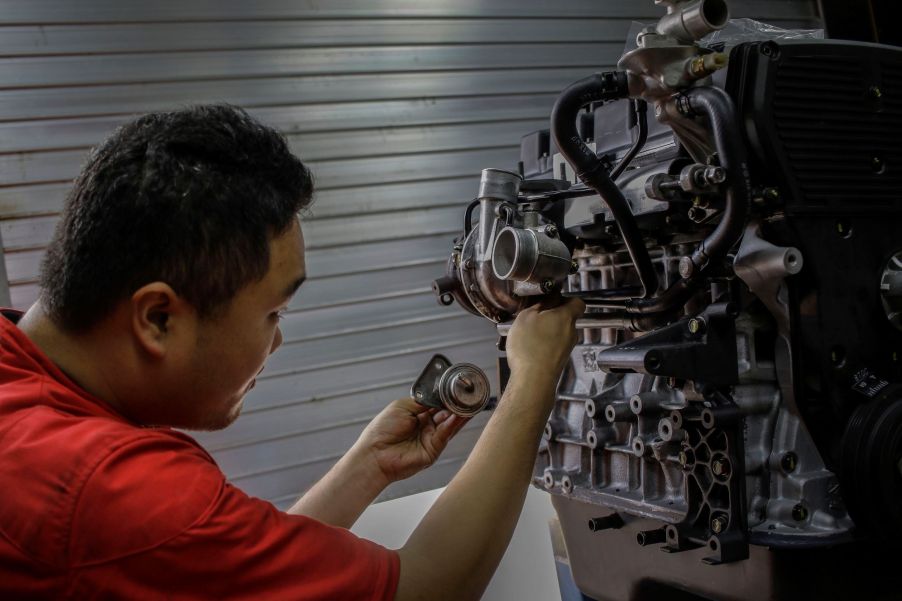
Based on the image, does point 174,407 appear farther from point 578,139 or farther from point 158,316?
point 578,139

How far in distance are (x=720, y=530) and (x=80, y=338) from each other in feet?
4.37

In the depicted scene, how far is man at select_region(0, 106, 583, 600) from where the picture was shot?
1.14 meters

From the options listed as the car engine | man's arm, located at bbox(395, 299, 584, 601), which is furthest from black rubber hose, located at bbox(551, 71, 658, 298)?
man's arm, located at bbox(395, 299, 584, 601)

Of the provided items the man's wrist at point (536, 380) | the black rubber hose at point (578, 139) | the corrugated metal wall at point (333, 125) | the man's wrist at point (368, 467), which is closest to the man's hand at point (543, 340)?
the man's wrist at point (536, 380)

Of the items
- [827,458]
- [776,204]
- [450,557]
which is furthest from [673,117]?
[450,557]

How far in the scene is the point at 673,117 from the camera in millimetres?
1883

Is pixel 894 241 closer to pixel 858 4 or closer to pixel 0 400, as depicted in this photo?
pixel 0 400

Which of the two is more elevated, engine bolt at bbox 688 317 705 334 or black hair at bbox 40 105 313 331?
black hair at bbox 40 105 313 331

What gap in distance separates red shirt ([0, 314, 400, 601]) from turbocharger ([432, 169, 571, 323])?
30.1 inches

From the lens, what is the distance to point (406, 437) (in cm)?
206

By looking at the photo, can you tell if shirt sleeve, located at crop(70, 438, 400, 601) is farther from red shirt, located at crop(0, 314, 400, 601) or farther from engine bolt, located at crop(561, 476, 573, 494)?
engine bolt, located at crop(561, 476, 573, 494)

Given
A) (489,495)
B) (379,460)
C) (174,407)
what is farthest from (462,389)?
(174,407)


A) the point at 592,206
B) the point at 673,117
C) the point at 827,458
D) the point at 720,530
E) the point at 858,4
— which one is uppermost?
the point at 858,4

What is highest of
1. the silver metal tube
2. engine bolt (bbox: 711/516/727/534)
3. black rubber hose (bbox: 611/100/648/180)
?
the silver metal tube
